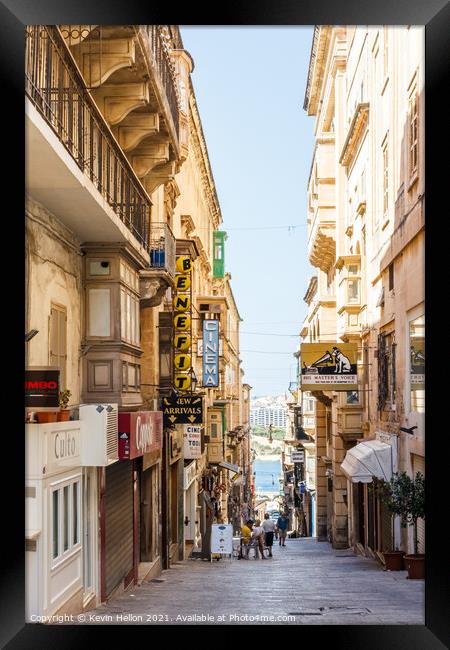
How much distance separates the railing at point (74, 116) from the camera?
924cm

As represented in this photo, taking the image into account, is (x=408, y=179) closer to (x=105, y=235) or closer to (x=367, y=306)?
(x=105, y=235)

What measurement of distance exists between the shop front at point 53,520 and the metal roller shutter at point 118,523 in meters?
2.25

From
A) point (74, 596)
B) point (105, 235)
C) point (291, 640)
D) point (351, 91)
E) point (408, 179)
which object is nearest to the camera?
point (291, 640)

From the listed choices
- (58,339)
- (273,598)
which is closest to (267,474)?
(273,598)

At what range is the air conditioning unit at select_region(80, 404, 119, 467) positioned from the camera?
10.4 m

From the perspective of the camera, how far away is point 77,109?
11.0 meters

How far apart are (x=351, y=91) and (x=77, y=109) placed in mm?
14692

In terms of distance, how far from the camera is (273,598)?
11523 mm

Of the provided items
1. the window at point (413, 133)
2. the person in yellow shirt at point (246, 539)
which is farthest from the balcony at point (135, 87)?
the person in yellow shirt at point (246, 539)

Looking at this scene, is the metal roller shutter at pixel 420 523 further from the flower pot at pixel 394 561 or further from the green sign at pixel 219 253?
the green sign at pixel 219 253

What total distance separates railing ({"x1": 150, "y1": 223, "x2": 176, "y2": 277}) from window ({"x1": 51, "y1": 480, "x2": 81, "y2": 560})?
6.30 m
